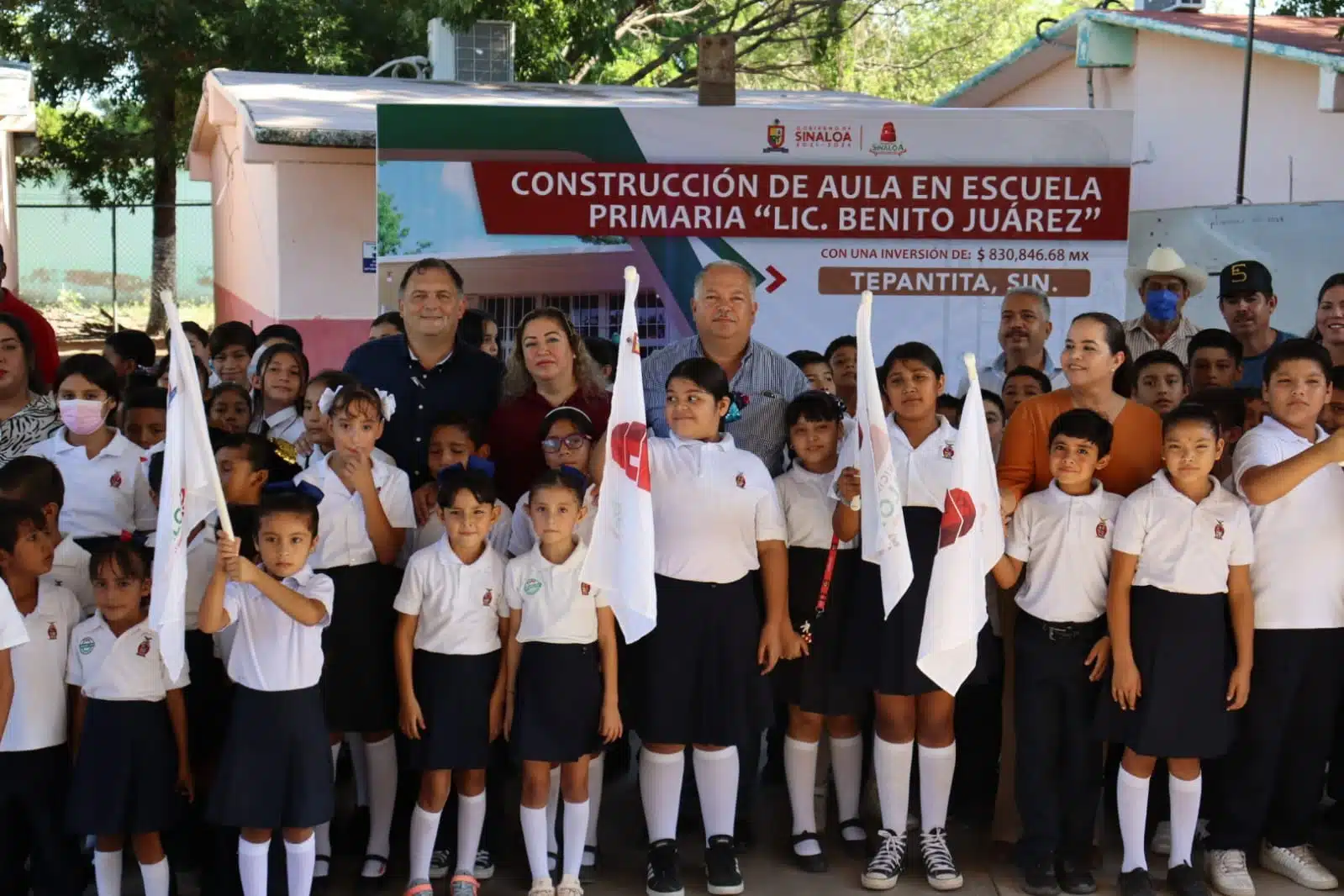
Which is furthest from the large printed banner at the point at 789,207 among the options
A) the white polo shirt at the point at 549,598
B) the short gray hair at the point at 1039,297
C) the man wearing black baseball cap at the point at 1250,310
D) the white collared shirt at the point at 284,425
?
the white polo shirt at the point at 549,598

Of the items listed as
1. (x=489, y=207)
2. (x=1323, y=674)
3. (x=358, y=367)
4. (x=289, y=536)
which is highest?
(x=489, y=207)

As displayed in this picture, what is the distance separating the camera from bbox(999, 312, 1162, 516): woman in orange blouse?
4617 millimetres

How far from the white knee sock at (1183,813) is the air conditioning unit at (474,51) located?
38.5 feet

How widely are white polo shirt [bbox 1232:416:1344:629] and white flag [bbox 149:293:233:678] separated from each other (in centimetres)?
→ 297

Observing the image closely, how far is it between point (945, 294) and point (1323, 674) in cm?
282

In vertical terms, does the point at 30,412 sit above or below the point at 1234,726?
above

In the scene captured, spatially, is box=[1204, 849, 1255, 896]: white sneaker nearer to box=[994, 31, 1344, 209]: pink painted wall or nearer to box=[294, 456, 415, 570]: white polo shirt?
box=[294, 456, 415, 570]: white polo shirt

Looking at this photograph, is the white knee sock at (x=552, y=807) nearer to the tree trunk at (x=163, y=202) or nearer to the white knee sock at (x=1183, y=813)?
the white knee sock at (x=1183, y=813)

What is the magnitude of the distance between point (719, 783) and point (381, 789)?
102 centimetres

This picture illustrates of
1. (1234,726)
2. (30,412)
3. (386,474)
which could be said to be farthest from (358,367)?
(1234,726)

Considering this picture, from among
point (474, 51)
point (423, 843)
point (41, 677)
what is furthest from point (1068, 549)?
point (474, 51)

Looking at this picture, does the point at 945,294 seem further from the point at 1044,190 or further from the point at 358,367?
the point at 358,367

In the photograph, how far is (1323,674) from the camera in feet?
15.3

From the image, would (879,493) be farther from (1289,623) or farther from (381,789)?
(381,789)
